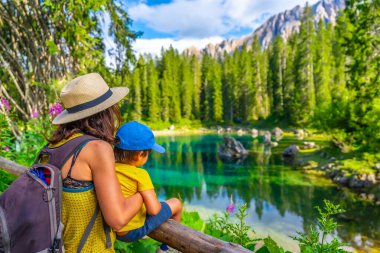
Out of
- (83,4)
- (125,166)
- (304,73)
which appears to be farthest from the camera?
(304,73)

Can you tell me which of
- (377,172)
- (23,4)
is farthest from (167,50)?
(23,4)

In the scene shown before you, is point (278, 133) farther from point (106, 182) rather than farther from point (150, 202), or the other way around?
point (106, 182)

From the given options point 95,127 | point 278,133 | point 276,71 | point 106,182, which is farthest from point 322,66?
point 106,182

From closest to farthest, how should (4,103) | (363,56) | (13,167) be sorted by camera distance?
1. (13,167)
2. (4,103)
3. (363,56)

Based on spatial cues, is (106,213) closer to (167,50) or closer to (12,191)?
(12,191)

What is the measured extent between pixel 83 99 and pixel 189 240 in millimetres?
1091

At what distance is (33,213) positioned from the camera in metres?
1.45

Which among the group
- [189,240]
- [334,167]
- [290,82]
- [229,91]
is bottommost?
[334,167]

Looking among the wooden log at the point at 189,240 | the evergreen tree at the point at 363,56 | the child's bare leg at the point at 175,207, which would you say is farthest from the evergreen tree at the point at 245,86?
the wooden log at the point at 189,240

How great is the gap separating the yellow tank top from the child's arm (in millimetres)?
293

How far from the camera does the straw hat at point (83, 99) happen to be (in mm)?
1744

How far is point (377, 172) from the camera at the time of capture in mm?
16766

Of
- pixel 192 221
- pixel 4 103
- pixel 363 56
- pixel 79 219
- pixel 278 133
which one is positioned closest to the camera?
pixel 79 219

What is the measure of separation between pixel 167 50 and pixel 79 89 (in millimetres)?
71740
